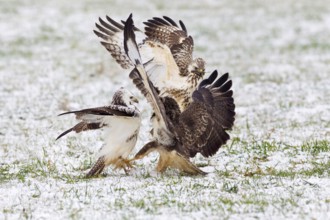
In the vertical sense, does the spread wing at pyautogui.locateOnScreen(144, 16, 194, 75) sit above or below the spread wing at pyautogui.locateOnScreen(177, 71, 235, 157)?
above

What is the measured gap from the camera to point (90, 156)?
893cm

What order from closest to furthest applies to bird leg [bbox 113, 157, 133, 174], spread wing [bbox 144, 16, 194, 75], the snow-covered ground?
the snow-covered ground → bird leg [bbox 113, 157, 133, 174] → spread wing [bbox 144, 16, 194, 75]

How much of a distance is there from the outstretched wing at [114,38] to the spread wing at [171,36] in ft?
1.32

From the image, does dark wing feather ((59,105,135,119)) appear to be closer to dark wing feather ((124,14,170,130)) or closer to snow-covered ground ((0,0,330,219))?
dark wing feather ((124,14,170,130))

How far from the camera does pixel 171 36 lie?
9398mm

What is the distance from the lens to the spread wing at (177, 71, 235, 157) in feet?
25.0

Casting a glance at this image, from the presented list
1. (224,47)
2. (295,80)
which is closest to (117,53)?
A: (295,80)

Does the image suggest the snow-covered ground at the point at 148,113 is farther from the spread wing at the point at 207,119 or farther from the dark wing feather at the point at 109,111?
the dark wing feather at the point at 109,111

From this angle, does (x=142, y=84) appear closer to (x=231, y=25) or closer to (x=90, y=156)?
(x=90, y=156)

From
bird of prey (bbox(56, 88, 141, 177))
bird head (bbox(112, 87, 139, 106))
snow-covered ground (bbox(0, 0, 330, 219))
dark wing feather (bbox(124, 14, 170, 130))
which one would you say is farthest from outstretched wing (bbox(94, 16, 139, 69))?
dark wing feather (bbox(124, 14, 170, 130))

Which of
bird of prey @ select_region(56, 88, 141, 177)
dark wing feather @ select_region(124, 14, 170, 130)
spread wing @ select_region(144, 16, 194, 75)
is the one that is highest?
spread wing @ select_region(144, 16, 194, 75)

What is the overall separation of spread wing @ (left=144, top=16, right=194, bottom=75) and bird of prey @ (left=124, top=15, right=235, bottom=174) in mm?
1202

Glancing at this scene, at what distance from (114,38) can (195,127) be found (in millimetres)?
1868

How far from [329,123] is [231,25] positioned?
12.6m
